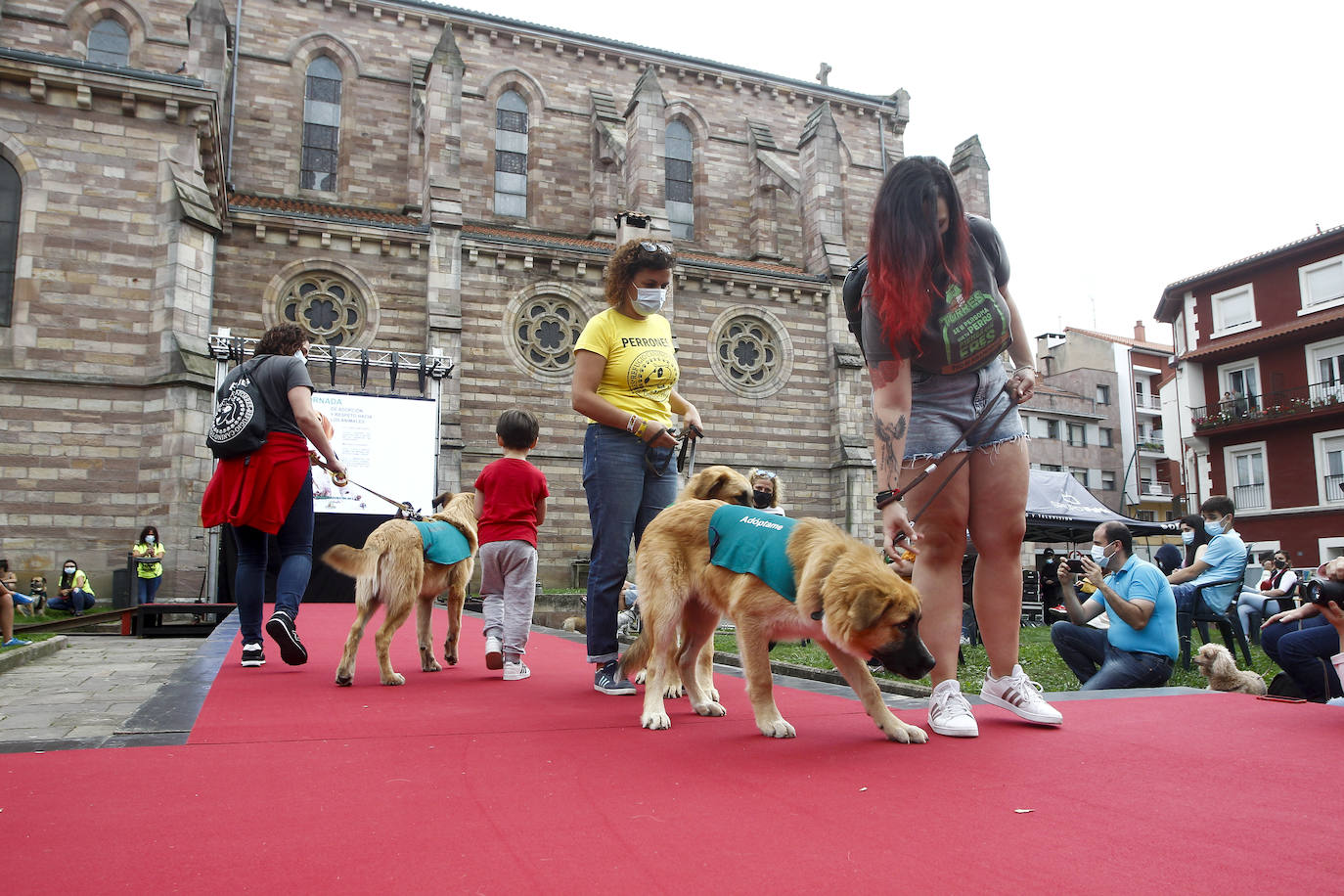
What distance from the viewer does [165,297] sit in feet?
50.1

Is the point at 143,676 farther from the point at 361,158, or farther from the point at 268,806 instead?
the point at 361,158

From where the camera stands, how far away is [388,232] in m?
19.5

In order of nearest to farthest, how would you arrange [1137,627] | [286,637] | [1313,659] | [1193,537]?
[1313,659], [286,637], [1137,627], [1193,537]

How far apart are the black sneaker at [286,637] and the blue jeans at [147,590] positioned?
10821 mm

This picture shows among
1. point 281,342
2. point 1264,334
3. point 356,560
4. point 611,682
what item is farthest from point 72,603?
point 1264,334

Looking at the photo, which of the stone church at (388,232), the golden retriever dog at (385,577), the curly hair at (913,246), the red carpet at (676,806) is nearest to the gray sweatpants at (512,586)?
the golden retriever dog at (385,577)

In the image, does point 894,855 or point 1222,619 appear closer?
point 894,855

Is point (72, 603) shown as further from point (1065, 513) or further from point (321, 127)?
point (1065, 513)

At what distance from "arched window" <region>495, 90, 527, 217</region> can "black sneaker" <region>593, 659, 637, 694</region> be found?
21.9 meters

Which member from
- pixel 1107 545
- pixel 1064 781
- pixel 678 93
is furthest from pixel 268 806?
pixel 678 93

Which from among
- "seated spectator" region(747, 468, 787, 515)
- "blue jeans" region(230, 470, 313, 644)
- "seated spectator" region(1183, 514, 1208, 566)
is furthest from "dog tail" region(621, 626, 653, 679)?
"seated spectator" region(1183, 514, 1208, 566)

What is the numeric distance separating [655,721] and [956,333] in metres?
1.91

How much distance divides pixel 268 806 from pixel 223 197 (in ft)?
62.6

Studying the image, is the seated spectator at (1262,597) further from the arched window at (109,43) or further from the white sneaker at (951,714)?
the arched window at (109,43)
